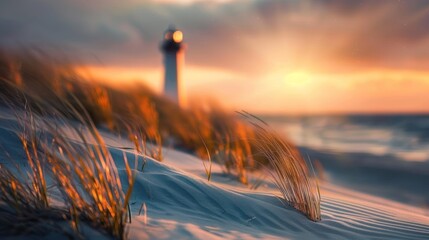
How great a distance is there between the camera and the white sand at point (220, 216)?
1825 mm

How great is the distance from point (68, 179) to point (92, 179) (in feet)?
0.41

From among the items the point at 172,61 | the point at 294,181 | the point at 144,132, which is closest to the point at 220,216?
the point at 294,181

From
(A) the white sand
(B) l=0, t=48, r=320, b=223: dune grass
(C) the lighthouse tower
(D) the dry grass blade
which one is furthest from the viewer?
(C) the lighthouse tower

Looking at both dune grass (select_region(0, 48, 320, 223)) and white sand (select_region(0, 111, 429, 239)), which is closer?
dune grass (select_region(0, 48, 320, 223))

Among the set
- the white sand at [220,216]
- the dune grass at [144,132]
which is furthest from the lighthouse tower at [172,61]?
the white sand at [220,216]

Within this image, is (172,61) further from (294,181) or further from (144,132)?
(294,181)

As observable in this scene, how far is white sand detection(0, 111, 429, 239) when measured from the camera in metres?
1.83

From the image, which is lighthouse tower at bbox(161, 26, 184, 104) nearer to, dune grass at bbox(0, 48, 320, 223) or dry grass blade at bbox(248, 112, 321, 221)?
dune grass at bbox(0, 48, 320, 223)

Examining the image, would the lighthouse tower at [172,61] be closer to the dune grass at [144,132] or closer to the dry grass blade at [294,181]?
the dune grass at [144,132]

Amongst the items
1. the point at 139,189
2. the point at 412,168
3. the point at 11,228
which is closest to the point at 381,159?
the point at 412,168

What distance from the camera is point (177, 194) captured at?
86.5 inches

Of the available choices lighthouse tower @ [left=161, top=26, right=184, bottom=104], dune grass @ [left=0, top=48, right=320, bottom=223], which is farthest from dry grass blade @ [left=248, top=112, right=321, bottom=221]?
lighthouse tower @ [left=161, top=26, right=184, bottom=104]

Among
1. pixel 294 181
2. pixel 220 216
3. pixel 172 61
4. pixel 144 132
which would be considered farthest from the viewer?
pixel 172 61

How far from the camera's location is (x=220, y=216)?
2.11 metres
